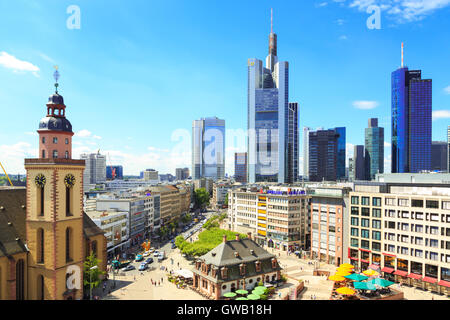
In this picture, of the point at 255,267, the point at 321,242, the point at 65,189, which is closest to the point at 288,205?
the point at 321,242

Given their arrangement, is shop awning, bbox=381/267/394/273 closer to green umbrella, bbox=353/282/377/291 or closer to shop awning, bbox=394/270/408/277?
shop awning, bbox=394/270/408/277

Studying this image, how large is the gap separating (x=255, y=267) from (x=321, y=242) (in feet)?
99.5

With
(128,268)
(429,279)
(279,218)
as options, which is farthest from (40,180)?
(279,218)

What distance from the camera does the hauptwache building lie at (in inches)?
1855

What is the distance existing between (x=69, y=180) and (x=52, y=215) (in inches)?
227

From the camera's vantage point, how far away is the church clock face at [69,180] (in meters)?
49.3

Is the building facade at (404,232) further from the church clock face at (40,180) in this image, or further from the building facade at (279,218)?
the church clock face at (40,180)

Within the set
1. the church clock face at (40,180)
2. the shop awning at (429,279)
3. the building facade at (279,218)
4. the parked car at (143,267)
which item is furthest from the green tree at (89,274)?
the shop awning at (429,279)

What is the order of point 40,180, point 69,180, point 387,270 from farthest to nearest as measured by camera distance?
1. point 387,270
2. point 69,180
3. point 40,180

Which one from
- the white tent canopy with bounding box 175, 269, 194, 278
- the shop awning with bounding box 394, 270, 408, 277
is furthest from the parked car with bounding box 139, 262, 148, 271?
the shop awning with bounding box 394, 270, 408, 277

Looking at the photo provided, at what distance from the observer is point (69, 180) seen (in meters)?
49.8

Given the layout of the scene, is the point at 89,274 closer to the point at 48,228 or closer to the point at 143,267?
the point at 48,228

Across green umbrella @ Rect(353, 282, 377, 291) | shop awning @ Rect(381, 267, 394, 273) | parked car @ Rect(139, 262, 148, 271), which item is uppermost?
green umbrella @ Rect(353, 282, 377, 291)

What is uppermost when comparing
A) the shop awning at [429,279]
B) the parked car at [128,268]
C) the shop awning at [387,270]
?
the shop awning at [429,279]
